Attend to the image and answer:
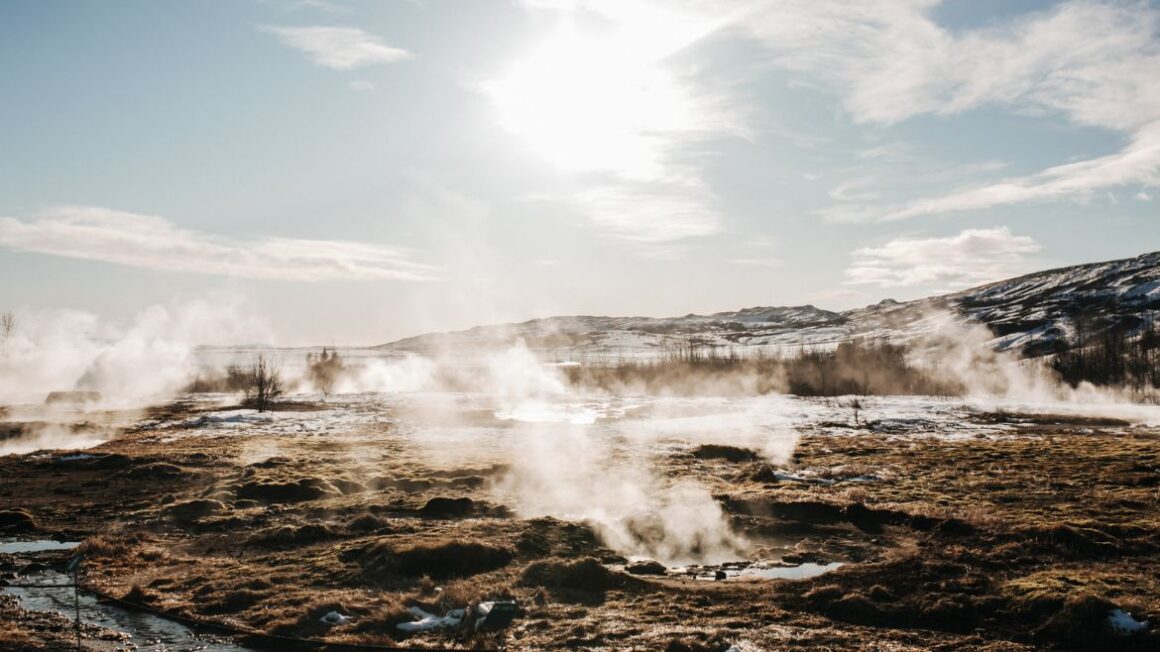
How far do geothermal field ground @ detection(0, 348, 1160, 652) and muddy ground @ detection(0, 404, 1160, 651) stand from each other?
11cm

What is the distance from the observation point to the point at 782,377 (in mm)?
115688

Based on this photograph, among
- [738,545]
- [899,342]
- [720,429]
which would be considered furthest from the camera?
[899,342]

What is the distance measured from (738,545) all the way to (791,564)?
276cm

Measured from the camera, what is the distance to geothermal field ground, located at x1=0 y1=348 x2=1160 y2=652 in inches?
636

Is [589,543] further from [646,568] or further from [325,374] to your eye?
[325,374]

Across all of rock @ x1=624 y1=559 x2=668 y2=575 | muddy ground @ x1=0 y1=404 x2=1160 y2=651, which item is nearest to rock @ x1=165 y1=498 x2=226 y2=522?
muddy ground @ x1=0 y1=404 x2=1160 y2=651

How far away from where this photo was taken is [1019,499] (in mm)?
29875

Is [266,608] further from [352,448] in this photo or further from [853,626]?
[352,448]

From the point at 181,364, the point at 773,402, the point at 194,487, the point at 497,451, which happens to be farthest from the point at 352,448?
the point at 181,364

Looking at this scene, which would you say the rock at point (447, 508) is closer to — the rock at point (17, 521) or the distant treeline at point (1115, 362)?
the rock at point (17, 521)

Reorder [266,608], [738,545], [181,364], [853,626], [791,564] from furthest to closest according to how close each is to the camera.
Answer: [181,364]
[738,545]
[791,564]
[266,608]
[853,626]

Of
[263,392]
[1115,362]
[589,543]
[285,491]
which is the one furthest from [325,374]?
[1115,362]

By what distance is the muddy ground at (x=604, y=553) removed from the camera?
1603 cm

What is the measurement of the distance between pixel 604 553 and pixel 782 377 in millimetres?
98846
